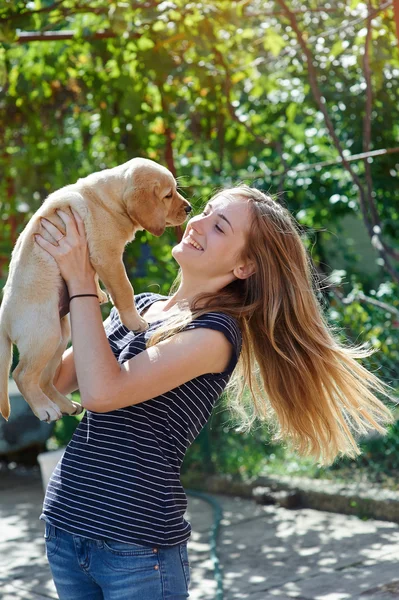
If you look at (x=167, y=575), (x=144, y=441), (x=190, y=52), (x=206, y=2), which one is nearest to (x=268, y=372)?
(x=144, y=441)

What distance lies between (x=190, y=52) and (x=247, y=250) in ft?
11.4

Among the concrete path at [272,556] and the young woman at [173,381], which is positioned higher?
the young woman at [173,381]

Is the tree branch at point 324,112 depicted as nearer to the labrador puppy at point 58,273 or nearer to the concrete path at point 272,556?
Answer: the concrete path at point 272,556

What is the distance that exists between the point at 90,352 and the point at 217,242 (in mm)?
547

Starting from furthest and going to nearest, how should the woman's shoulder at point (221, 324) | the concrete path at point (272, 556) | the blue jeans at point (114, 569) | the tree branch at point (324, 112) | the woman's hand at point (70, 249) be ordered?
the tree branch at point (324, 112)
the concrete path at point (272, 556)
the woman's hand at point (70, 249)
the woman's shoulder at point (221, 324)
the blue jeans at point (114, 569)

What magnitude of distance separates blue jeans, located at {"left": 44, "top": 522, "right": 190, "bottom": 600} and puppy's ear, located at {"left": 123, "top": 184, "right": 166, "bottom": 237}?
1043 millimetres

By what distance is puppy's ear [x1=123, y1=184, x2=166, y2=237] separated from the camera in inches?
106

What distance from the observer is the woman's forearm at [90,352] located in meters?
2.13

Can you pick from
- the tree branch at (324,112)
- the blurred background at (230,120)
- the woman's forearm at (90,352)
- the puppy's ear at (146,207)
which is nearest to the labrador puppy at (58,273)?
the puppy's ear at (146,207)

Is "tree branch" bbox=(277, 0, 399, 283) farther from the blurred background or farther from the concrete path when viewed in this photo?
the concrete path

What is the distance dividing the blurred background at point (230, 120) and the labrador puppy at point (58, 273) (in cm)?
242

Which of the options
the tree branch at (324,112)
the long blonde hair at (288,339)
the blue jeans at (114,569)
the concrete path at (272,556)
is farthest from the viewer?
the tree branch at (324,112)

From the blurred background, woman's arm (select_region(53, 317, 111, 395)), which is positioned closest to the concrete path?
the blurred background

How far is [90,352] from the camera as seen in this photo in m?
2.17
